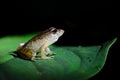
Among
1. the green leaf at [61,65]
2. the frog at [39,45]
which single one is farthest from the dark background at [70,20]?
the green leaf at [61,65]

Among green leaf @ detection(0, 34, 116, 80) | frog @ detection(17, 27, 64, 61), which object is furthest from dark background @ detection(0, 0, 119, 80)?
green leaf @ detection(0, 34, 116, 80)

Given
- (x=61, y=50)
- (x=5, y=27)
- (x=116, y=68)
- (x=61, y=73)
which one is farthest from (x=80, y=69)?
(x=5, y=27)

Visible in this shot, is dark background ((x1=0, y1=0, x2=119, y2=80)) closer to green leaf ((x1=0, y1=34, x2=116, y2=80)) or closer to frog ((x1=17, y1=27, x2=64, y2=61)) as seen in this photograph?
frog ((x1=17, y1=27, x2=64, y2=61))

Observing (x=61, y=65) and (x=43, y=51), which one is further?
(x=43, y=51)

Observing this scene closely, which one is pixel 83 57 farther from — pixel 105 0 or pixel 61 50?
pixel 105 0

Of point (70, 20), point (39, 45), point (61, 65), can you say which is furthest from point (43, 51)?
point (70, 20)

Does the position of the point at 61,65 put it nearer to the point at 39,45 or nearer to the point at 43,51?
the point at 43,51
